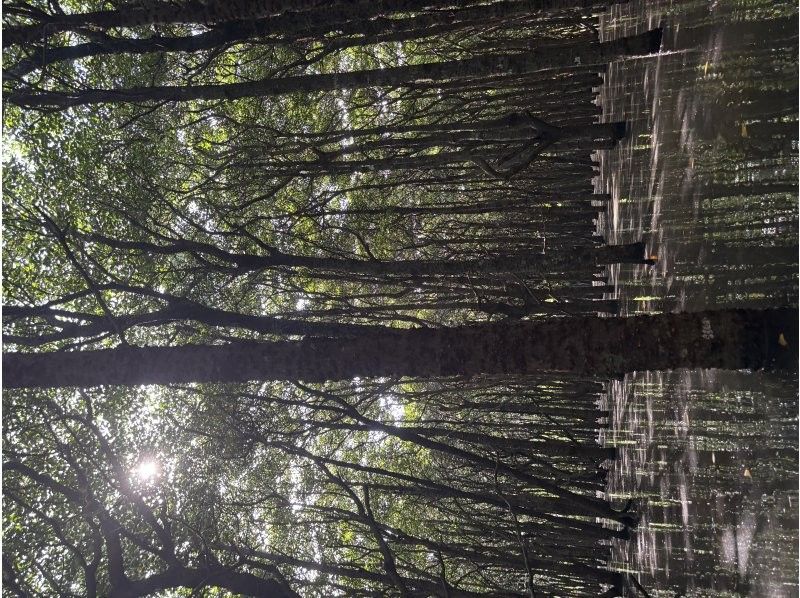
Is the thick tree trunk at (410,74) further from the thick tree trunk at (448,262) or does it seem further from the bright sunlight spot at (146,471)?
the bright sunlight spot at (146,471)

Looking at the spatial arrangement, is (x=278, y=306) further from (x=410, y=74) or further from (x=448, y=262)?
(x=410, y=74)

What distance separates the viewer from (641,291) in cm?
637

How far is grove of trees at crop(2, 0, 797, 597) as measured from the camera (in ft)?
13.7

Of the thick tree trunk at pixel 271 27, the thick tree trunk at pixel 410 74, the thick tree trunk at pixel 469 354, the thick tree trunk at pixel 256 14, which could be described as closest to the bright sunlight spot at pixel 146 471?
the thick tree trunk at pixel 469 354

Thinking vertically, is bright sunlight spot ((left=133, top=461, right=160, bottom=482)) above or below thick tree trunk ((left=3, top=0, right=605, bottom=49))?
below

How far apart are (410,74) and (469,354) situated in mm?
3005

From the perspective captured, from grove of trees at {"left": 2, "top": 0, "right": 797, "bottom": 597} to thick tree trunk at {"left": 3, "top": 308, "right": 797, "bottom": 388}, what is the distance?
13 mm

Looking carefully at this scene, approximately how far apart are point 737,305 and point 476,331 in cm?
170

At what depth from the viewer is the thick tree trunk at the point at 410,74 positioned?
536 cm

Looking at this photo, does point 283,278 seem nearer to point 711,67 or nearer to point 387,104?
point 387,104

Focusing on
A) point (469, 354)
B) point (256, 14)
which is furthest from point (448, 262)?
point (256, 14)

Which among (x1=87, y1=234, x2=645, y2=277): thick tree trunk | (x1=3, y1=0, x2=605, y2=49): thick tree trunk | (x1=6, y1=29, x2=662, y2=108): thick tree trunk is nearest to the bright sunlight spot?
(x1=87, y1=234, x2=645, y2=277): thick tree trunk

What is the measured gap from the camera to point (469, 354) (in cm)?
358

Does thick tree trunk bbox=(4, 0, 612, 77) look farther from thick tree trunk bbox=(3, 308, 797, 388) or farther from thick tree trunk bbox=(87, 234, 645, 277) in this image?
thick tree trunk bbox=(3, 308, 797, 388)
